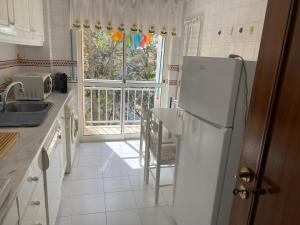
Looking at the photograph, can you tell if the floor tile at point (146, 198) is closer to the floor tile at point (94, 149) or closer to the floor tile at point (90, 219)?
the floor tile at point (90, 219)

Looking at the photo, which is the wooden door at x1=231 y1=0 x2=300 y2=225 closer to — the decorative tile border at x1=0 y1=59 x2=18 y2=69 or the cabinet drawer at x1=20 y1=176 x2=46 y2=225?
the cabinet drawer at x1=20 y1=176 x2=46 y2=225

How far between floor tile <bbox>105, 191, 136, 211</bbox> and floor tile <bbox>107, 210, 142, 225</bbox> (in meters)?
0.07

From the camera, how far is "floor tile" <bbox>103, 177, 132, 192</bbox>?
2.46 m

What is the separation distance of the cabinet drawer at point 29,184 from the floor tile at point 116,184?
1.21 meters

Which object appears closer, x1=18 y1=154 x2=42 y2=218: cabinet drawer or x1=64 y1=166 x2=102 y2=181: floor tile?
x1=18 y1=154 x2=42 y2=218: cabinet drawer

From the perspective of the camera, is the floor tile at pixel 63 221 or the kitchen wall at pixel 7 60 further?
the kitchen wall at pixel 7 60

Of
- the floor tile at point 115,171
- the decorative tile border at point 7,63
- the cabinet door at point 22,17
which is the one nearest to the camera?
the cabinet door at point 22,17

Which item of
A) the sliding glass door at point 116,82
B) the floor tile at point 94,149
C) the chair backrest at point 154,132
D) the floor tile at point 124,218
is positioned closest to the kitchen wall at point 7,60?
the sliding glass door at point 116,82

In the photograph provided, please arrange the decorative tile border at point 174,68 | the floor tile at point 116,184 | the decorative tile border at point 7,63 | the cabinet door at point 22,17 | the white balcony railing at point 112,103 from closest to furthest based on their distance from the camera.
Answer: the cabinet door at point 22,17
the decorative tile border at point 7,63
the floor tile at point 116,184
the decorative tile border at point 174,68
the white balcony railing at point 112,103

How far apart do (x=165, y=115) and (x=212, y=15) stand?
126 cm

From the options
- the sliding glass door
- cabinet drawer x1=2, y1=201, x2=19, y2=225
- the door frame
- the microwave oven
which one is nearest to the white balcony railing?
the sliding glass door

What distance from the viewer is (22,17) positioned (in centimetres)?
196

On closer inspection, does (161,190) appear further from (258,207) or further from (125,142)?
(258,207)

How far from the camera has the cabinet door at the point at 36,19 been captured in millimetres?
2291
